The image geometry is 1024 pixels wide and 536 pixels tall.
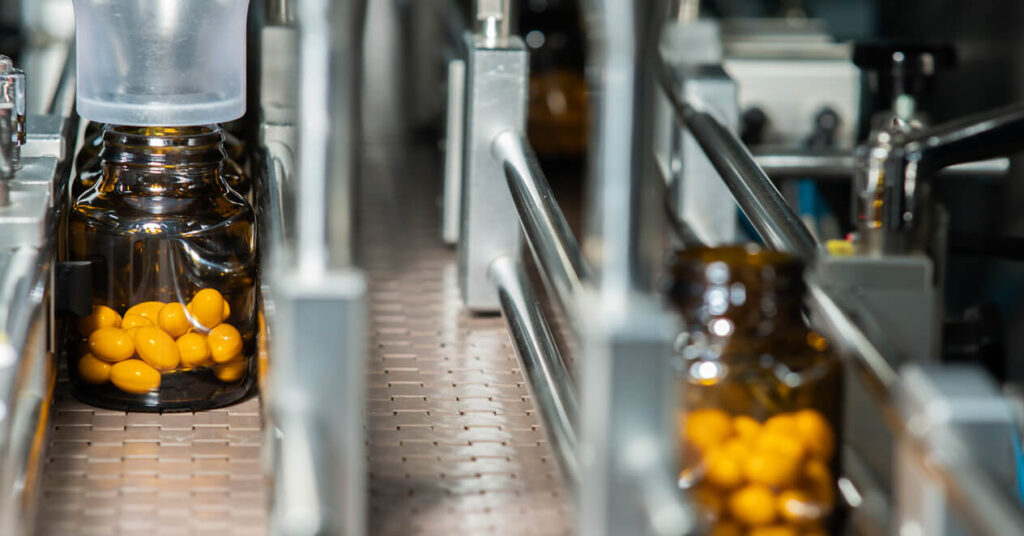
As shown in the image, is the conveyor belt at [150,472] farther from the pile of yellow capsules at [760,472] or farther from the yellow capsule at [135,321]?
the pile of yellow capsules at [760,472]

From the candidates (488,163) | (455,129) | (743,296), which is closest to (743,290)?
(743,296)

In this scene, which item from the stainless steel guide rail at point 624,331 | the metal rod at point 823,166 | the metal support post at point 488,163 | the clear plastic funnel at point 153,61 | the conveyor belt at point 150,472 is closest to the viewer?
the stainless steel guide rail at point 624,331

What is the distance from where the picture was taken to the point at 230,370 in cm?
78

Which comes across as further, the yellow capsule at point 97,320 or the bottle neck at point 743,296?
the yellow capsule at point 97,320

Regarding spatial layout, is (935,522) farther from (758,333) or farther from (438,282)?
(438,282)

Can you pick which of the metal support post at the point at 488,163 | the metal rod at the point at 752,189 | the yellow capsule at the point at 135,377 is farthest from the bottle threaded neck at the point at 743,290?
the metal support post at the point at 488,163

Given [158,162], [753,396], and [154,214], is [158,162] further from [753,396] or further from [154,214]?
[753,396]

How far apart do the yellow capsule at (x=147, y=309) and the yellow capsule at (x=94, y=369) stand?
0.03 metres

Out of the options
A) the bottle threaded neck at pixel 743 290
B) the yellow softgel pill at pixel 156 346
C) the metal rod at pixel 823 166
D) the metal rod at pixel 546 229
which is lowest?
the yellow softgel pill at pixel 156 346

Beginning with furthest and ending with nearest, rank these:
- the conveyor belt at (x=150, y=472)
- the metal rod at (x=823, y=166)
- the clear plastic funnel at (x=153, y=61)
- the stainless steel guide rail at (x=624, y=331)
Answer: the metal rod at (x=823, y=166), the clear plastic funnel at (x=153, y=61), the conveyor belt at (x=150, y=472), the stainless steel guide rail at (x=624, y=331)

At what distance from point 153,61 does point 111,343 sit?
6.2 inches

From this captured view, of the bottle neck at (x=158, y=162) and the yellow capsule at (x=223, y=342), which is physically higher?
the bottle neck at (x=158, y=162)

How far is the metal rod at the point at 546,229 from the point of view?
2.28 ft

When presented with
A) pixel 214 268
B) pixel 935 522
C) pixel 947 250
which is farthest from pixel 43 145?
pixel 947 250
